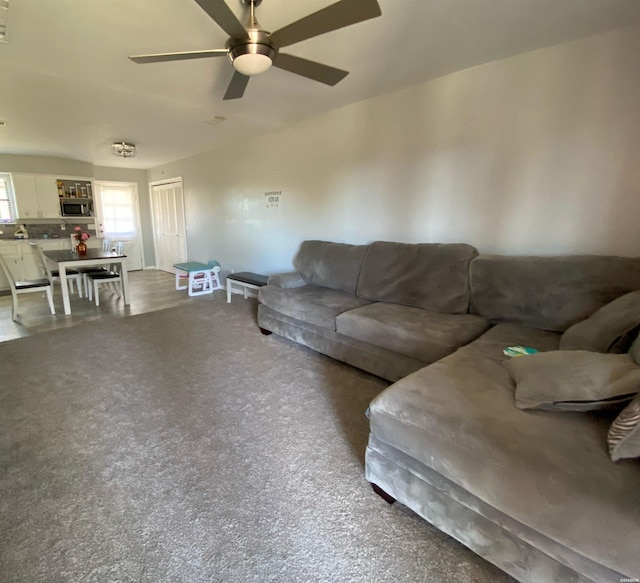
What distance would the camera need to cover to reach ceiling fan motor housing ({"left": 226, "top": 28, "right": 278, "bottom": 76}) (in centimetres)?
170

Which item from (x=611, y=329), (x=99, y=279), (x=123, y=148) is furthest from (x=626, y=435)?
(x=123, y=148)

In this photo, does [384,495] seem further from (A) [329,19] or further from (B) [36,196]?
(B) [36,196]

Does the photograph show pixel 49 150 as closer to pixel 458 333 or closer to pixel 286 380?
pixel 286 380

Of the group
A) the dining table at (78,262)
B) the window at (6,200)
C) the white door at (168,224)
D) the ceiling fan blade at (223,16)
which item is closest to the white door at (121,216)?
the white door at (168,224)

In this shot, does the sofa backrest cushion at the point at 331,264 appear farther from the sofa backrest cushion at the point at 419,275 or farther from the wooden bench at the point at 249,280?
the wooden bench at the point at 249,280

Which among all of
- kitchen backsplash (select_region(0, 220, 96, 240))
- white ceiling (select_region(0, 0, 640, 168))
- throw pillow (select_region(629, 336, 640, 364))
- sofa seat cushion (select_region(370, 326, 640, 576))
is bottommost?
sofa seat cushion (select_region(370, 326, 640, 576))

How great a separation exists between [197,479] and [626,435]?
1736mm

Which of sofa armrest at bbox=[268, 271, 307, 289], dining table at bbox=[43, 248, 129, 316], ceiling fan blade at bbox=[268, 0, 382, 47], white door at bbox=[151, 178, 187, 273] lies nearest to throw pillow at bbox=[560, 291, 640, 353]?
ceiling fan blade at bbox=[268, 0, 382, 47]

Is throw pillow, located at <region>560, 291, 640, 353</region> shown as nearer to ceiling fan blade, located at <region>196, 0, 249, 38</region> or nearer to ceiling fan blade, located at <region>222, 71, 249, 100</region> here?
ceiling fan blade, located at <region>196, 0, 249, 38</region>

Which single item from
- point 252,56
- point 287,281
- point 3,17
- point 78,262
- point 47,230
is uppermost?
point 3,17

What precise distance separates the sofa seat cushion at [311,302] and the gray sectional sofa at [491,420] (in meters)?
0.02

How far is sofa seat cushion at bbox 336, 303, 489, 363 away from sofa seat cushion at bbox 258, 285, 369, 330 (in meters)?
0.15

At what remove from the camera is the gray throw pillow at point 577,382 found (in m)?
1.12

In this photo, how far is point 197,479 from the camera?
1.61m
